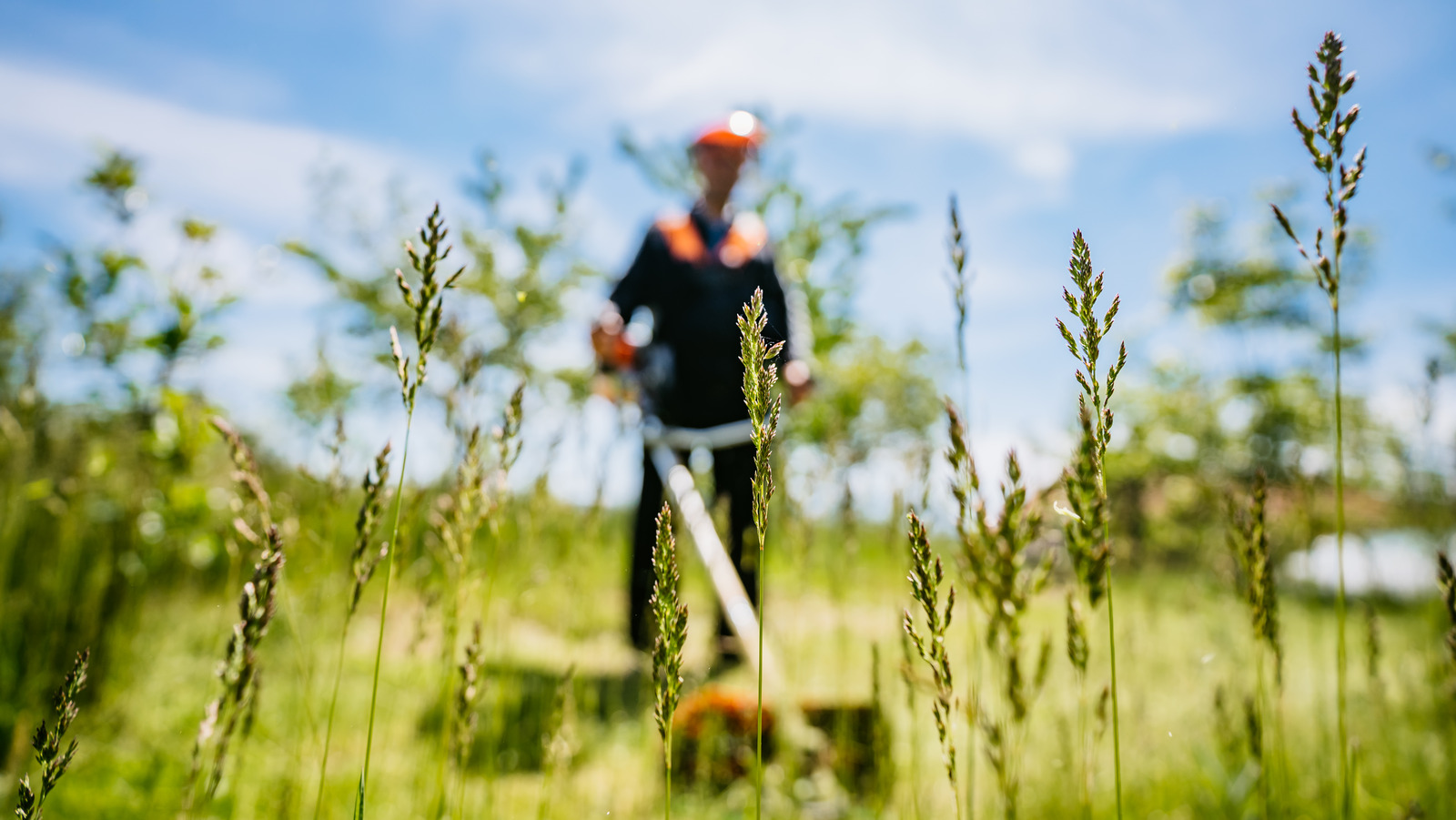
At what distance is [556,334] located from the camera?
6859 mm

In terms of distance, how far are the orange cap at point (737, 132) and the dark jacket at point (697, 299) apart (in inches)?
17.4

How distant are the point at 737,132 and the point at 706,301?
0.98 m

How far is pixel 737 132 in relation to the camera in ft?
13.6

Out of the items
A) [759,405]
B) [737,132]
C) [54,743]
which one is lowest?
[54,743]

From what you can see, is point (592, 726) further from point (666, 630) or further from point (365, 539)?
point (666, 630)

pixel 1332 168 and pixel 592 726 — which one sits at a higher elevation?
pixel 1332 168

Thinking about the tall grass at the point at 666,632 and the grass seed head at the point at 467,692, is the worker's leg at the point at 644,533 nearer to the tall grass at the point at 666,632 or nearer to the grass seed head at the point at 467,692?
the grass seed head at the point at 467,692

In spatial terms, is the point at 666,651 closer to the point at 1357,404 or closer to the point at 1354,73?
the point at 1354,73

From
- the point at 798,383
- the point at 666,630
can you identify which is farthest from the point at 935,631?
the point at 798,383

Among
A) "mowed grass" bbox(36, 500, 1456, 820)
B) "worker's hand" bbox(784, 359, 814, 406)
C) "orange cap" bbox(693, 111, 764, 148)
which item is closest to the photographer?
"mowed grass" bbox(36, 500, 1456, 820)

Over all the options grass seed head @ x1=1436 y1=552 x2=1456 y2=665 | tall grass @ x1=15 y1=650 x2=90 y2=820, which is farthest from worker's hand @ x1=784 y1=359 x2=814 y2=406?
tall grass @ x1=15 y1=650 x2=90 y2=820

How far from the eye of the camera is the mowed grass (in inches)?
66.9

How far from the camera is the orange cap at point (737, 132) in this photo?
4133mm

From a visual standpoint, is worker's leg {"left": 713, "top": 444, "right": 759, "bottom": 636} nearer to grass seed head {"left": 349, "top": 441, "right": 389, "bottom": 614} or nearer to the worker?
the worker
